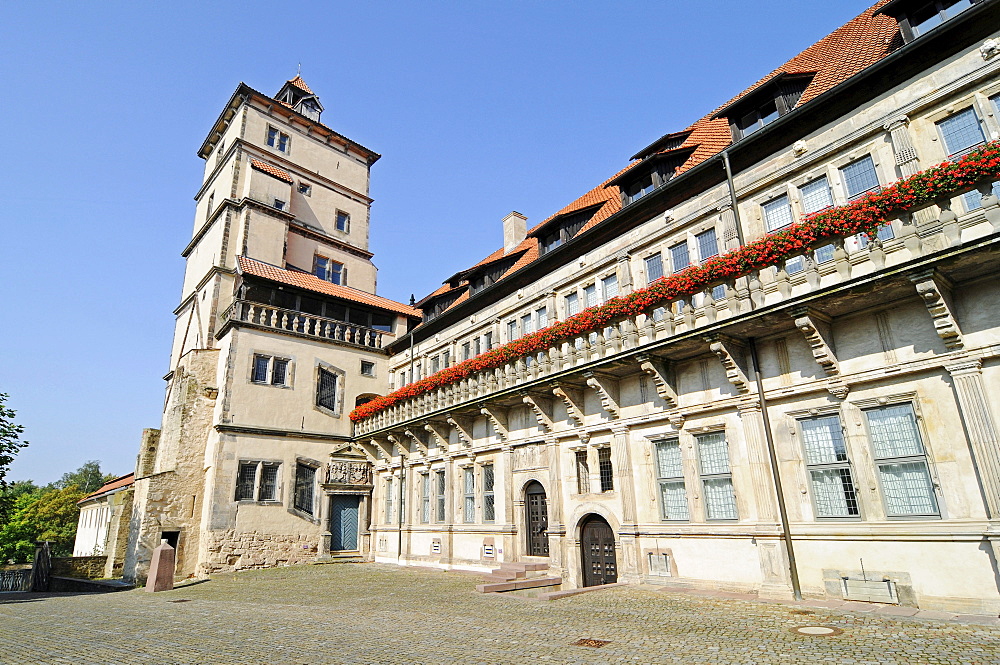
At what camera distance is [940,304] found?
10.4m

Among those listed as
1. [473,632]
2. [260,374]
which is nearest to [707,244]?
[473,632]

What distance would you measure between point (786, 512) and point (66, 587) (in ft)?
96.9

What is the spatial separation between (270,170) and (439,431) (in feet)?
70.2

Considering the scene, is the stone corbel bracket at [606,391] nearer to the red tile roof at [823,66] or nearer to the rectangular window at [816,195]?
the red tile roof at [823,66]

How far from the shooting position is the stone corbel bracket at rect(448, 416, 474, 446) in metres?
22.5

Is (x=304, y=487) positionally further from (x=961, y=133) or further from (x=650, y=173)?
(x=961, y=133)

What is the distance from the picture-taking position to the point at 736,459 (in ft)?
44.7

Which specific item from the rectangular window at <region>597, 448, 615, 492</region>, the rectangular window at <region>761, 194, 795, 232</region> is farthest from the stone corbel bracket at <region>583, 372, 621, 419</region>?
the rectangular window at <region>761, 194, 795, 232</region>

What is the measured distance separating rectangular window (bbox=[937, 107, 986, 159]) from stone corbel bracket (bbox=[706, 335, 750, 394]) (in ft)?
19.2

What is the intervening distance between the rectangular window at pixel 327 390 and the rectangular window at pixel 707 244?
2060cm

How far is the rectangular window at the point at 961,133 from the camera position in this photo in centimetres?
1162

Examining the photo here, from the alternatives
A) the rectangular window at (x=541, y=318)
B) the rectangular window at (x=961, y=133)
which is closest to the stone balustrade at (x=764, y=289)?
the rectangular window at (x=961, y=133)

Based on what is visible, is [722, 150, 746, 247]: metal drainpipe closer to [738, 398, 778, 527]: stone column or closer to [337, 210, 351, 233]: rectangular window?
[738, 398, 778, 527]: stone column

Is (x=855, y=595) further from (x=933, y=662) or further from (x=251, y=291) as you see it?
(x=251, y=291)
